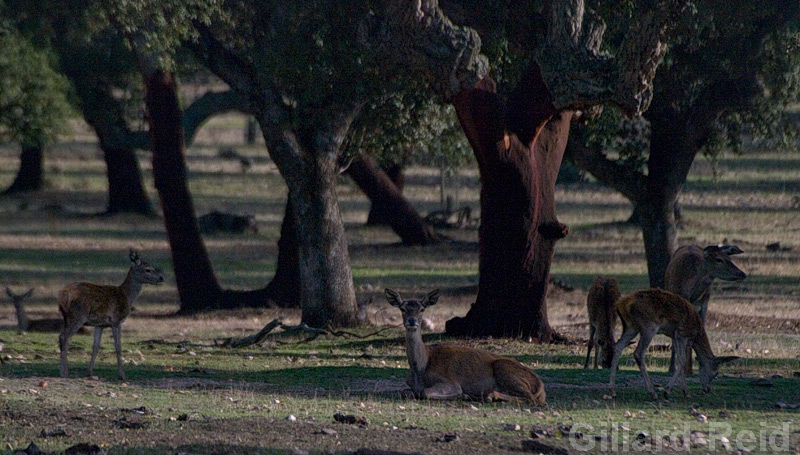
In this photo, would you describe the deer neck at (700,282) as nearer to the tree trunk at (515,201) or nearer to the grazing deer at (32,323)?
the tree trunk at (515,201)

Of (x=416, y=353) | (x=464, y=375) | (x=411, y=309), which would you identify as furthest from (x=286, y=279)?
(x=464, y=375)

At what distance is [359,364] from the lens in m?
14.8

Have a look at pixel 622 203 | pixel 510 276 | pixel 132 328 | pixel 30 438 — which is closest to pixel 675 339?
Answer: pixel 510 276

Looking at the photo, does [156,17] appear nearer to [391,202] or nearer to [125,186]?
[391,202]

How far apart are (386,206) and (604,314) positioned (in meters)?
18.1

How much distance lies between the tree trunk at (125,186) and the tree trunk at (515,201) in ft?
82.5

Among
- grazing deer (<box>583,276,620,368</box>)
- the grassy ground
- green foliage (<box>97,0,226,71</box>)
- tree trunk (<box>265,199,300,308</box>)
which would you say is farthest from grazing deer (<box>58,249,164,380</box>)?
tree trunk (<box>265,199,300,308</box>)

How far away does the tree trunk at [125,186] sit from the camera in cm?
3944

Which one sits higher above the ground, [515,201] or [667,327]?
[515,201]

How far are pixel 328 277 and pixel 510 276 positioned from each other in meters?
3.50

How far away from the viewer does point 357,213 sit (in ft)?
136

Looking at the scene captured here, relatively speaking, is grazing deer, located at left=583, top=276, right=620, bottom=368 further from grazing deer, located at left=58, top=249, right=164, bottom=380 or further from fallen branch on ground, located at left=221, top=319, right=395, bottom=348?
grazing deer, located at left=58, top=249, right=164, bottom=380

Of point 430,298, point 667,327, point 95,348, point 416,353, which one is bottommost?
point 95,348

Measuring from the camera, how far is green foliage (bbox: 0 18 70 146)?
3120cm
